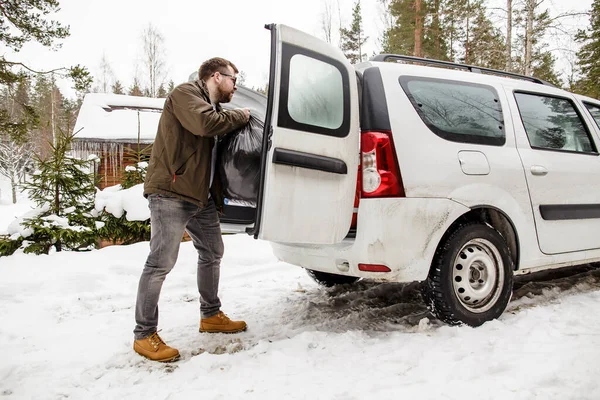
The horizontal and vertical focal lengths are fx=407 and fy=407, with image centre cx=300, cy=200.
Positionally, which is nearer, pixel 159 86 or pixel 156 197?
pixel 156 197

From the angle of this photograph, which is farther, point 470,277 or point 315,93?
point 470,277

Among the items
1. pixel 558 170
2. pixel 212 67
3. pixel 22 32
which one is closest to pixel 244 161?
pixel 212 67

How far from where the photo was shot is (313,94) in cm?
252

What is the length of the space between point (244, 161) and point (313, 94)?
1.96 ft

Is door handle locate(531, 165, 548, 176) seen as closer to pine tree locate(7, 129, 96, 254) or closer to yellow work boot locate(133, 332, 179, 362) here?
yellow work boot locate(133, 332, 179, 362)

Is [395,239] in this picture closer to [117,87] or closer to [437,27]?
Answer: [437,27]

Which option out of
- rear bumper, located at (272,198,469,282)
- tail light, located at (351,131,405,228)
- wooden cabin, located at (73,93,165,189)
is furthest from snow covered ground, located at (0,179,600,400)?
wooden cabin, located at (73,93,165,189)

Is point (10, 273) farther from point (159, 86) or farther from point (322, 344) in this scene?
point (159, 86)

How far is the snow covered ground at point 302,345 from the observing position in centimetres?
207

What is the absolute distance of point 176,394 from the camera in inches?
81.1

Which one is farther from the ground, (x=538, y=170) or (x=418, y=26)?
(x=418, y=26)

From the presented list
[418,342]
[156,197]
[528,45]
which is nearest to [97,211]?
[156,197]

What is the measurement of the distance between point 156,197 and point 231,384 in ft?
4.02

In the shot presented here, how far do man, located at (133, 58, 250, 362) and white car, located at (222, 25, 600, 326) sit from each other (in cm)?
32
